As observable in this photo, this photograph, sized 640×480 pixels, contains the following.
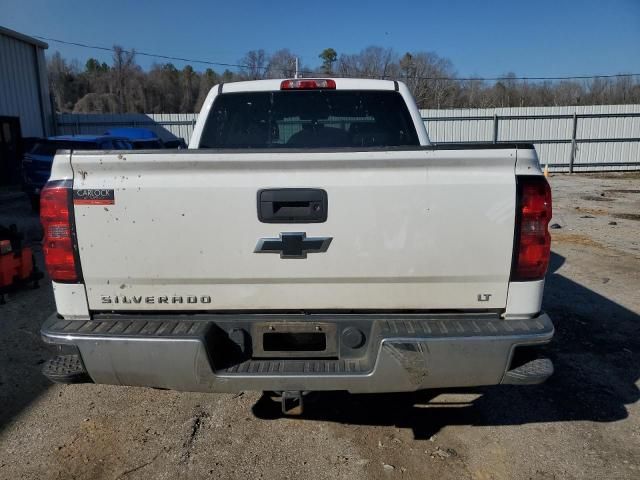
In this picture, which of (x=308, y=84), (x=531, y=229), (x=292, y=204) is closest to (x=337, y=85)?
(x=308, y=84)

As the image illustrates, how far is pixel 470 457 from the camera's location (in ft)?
9.79

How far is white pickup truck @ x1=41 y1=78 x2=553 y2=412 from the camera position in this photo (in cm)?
245

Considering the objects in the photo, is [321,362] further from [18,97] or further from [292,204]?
[18,97]

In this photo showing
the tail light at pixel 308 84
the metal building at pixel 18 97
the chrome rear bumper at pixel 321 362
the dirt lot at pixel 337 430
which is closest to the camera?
the chrome rear bumper at pixel 321 362

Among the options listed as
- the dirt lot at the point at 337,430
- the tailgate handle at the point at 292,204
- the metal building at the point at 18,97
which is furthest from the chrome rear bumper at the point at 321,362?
the metal building at the point at 18,97

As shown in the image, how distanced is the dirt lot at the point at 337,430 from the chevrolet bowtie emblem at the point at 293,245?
1272 mm

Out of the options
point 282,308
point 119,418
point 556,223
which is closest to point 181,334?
point 282,308

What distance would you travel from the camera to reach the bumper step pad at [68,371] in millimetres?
2555

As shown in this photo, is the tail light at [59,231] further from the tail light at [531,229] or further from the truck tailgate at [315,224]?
the tail light at [531,229]

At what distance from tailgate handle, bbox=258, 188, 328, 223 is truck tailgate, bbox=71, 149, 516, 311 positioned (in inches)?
1.0

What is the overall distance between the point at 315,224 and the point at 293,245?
147 millimetres

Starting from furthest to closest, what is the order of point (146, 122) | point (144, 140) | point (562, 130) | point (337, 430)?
point (146, 122) < point (562, 130) < point (144, 140) < point (337, 430)

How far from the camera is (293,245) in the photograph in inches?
98.0

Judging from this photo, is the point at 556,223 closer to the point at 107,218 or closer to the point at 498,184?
the point at 498,184
